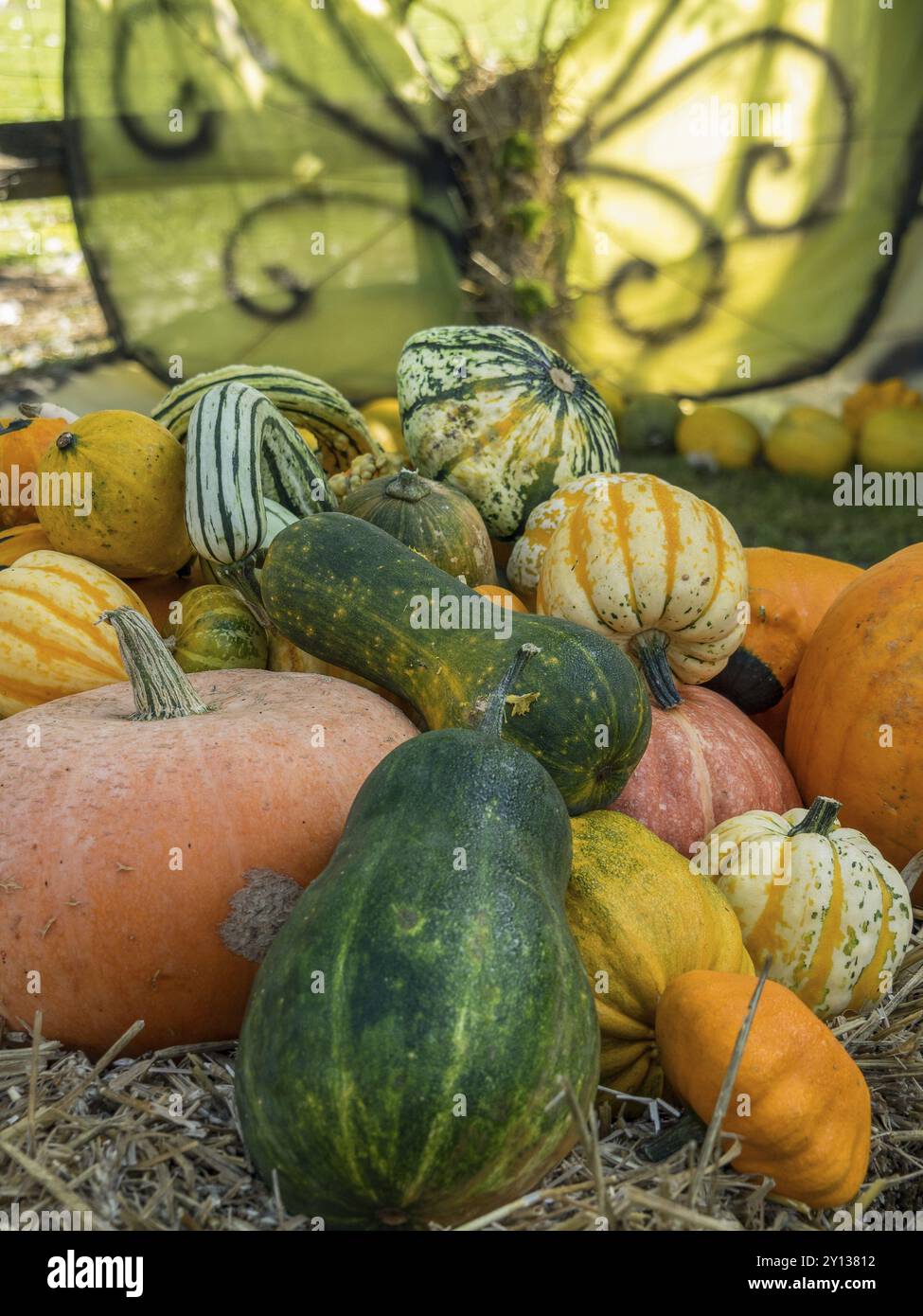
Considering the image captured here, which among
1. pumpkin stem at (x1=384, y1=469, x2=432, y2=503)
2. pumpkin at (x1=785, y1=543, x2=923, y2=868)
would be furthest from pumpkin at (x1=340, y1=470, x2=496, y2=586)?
pumpkin at (x1=785, y1=543, x2=923, y2=868)

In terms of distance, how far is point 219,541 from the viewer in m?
2.42

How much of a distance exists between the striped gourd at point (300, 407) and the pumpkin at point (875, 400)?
14.1ft

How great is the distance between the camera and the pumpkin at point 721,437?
6.93 m

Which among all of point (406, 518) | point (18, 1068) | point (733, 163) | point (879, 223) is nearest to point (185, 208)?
point (733, 163)

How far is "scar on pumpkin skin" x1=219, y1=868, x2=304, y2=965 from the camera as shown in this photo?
68.6 inches

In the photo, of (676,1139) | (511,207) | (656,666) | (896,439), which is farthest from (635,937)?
(511,207)

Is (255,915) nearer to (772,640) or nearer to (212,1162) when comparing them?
(212,1162)

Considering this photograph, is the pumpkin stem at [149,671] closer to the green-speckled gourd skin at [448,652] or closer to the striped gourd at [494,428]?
the green-speckled gourd skin at [448,652]

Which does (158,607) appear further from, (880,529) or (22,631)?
(880,529)

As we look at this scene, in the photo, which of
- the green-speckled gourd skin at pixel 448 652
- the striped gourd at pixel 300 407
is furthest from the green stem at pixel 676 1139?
the striped gourd at pixel 300 407

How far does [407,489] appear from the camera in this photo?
262 cm

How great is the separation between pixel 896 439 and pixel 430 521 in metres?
4.70

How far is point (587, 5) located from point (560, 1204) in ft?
23.1

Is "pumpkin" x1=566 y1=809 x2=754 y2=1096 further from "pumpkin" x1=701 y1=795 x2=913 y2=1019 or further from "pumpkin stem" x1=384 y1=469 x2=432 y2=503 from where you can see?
"pumpkin stem" x1=384 y1=469 x2=432 y2=503
